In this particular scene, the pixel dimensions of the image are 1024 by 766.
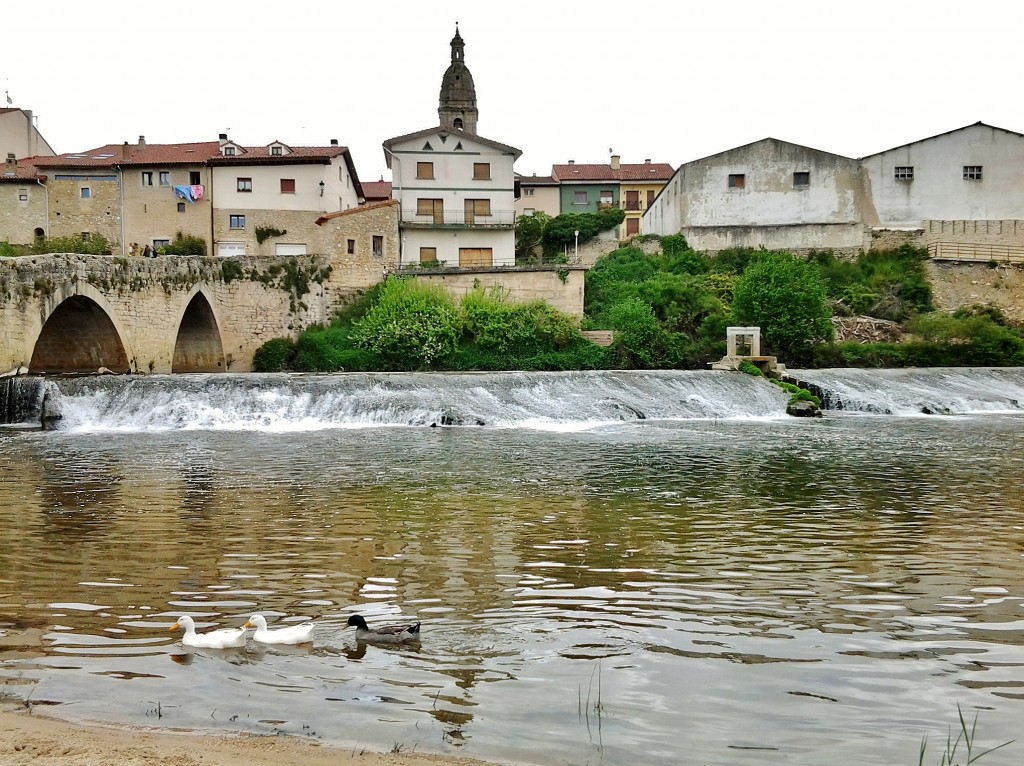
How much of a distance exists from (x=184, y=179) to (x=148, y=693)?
4146 centimetres

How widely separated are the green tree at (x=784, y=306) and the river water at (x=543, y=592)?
15810 mm

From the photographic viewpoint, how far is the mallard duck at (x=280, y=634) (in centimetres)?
657

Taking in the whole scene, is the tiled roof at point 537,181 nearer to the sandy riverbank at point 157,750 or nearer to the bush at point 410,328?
the bush at point 410,328

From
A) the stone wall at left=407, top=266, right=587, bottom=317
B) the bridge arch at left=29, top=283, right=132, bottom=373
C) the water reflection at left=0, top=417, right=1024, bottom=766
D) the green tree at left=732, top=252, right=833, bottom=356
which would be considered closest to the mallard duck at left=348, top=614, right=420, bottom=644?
the water reflection at left=0, top=417, right=1024, bottom=766

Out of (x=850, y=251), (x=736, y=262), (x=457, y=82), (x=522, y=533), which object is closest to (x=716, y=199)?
(x=736, y=262)

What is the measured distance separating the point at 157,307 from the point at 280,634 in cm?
2677

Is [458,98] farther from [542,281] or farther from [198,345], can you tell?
[198,345]

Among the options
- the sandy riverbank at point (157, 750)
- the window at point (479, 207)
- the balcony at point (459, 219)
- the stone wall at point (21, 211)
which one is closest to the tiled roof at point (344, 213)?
the balcony at point (459, 219)

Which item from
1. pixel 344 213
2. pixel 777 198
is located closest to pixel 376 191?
pixel 344 213

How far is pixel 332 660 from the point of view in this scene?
6.41 m

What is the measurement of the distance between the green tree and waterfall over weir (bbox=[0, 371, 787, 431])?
7117 mm

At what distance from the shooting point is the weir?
23.5 meters

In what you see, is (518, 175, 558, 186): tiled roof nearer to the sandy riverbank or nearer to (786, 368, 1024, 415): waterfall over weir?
(786, 368, 1024, 415): waterfall over weir

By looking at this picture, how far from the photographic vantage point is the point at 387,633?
21.8 feet
